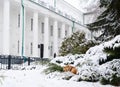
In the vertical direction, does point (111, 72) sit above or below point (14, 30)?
below

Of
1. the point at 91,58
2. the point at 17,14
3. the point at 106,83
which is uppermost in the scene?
the point at 17,14

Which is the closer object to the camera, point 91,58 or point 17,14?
point 91,58

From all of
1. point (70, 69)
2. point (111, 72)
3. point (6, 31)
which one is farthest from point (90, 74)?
point (6, 31)

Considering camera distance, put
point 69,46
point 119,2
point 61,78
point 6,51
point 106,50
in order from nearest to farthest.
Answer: point 106,50, point 61,78, point 119,2, point 69,46, point 6,51

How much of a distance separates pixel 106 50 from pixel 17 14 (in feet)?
79.2

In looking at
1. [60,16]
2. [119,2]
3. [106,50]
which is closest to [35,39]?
[60,16]

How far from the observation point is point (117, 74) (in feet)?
25.1

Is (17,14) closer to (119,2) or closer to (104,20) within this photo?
(104,20)

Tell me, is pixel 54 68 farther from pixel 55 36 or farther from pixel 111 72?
pixel 55 36

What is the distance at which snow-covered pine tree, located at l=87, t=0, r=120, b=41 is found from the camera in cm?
1067

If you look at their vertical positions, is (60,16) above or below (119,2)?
above

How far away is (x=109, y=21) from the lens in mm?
12562

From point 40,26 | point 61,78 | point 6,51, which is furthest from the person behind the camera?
point 40,26

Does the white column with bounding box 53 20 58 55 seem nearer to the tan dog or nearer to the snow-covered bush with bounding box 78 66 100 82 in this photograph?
the tan dog
